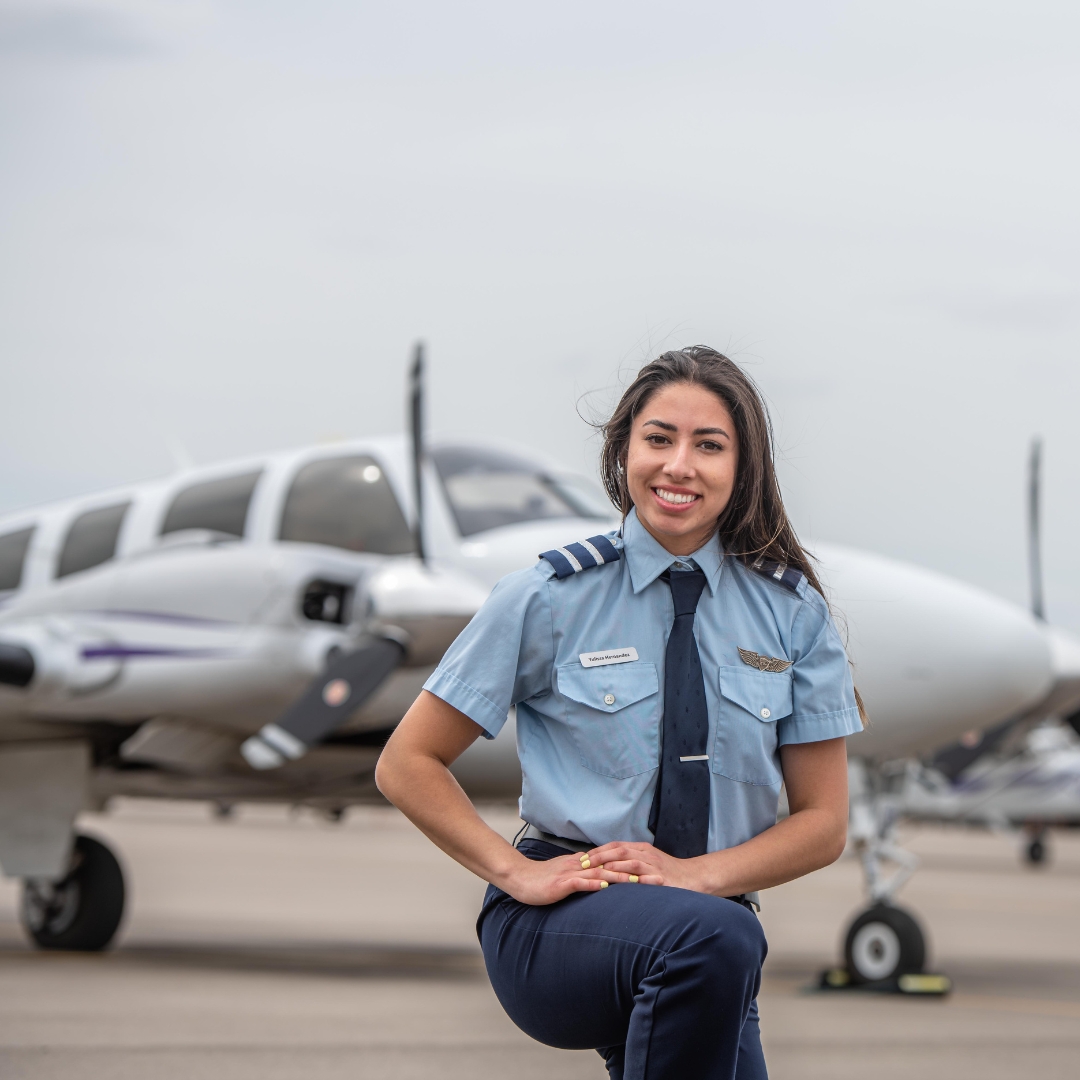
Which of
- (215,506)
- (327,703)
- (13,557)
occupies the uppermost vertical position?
(215,506)

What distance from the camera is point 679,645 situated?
1.86 metres

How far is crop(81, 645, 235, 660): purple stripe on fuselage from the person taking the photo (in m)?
9.34

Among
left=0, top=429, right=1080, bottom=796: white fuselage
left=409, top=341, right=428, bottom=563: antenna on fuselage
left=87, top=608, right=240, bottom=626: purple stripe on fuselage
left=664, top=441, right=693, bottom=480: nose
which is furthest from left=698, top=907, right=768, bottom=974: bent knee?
left=87, top=608, right=240, bottom=626: purple stripe on fuselage

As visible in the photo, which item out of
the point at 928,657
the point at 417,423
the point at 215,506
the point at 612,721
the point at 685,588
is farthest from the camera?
the point at 215,506

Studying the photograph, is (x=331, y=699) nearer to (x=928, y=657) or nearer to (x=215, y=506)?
(x=215, y=506)

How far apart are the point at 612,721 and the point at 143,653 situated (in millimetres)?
8083

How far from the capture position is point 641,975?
1.62m

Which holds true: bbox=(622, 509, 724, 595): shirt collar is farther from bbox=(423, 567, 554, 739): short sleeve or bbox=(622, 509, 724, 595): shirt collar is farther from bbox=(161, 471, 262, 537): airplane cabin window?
bbox=(161, 471, 262, 537): airplane cabin window

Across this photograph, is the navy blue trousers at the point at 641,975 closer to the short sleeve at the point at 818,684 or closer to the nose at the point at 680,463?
the short sleeve at the point at 818,684

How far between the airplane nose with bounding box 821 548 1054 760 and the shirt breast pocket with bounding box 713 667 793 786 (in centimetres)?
582

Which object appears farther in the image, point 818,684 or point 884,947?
point 884,947

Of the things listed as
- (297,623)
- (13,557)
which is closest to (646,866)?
(297,623)

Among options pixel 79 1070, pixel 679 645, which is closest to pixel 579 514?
pixel 79 1070

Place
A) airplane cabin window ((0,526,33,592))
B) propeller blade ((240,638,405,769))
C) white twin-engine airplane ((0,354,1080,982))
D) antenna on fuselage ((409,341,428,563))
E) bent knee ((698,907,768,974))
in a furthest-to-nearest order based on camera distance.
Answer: airplane cabin window ((0,526,33,592))
antenna on fuselage ((409,341,428,563))
propeller blade ((240,638,405,769))
white twin-engine airplane ((0,354,1080,982))
bent knee ((698,907,768,974))
